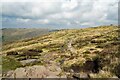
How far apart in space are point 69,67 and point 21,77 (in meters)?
16.8

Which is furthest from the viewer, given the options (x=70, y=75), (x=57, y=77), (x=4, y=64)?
(x=4, y=64)

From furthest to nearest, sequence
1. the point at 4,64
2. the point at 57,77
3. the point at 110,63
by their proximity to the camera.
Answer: the point at 4,64 < the point at 110,63 < the point at 57,77

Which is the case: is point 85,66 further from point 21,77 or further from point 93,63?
point 21,77

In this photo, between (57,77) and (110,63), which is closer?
(57,77)

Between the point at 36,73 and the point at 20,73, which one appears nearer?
the point at 36,73

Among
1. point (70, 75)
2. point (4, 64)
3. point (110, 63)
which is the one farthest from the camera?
point (4, 64)

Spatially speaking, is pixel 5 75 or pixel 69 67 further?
pixel 69 67

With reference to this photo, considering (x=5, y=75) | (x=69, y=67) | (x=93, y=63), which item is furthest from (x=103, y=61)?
(x=5, y=75)

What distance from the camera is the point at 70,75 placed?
56375 millimetres

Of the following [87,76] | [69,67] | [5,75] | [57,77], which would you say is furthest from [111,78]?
[5,75]

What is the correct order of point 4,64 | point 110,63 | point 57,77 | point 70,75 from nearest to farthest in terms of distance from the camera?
point 57,77 → point 70,75 → point 110,63 → point 4,64

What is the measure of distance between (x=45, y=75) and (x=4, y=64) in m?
16.3

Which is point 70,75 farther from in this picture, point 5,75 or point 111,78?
point 5,75

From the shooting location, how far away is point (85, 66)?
6581 centimetres
